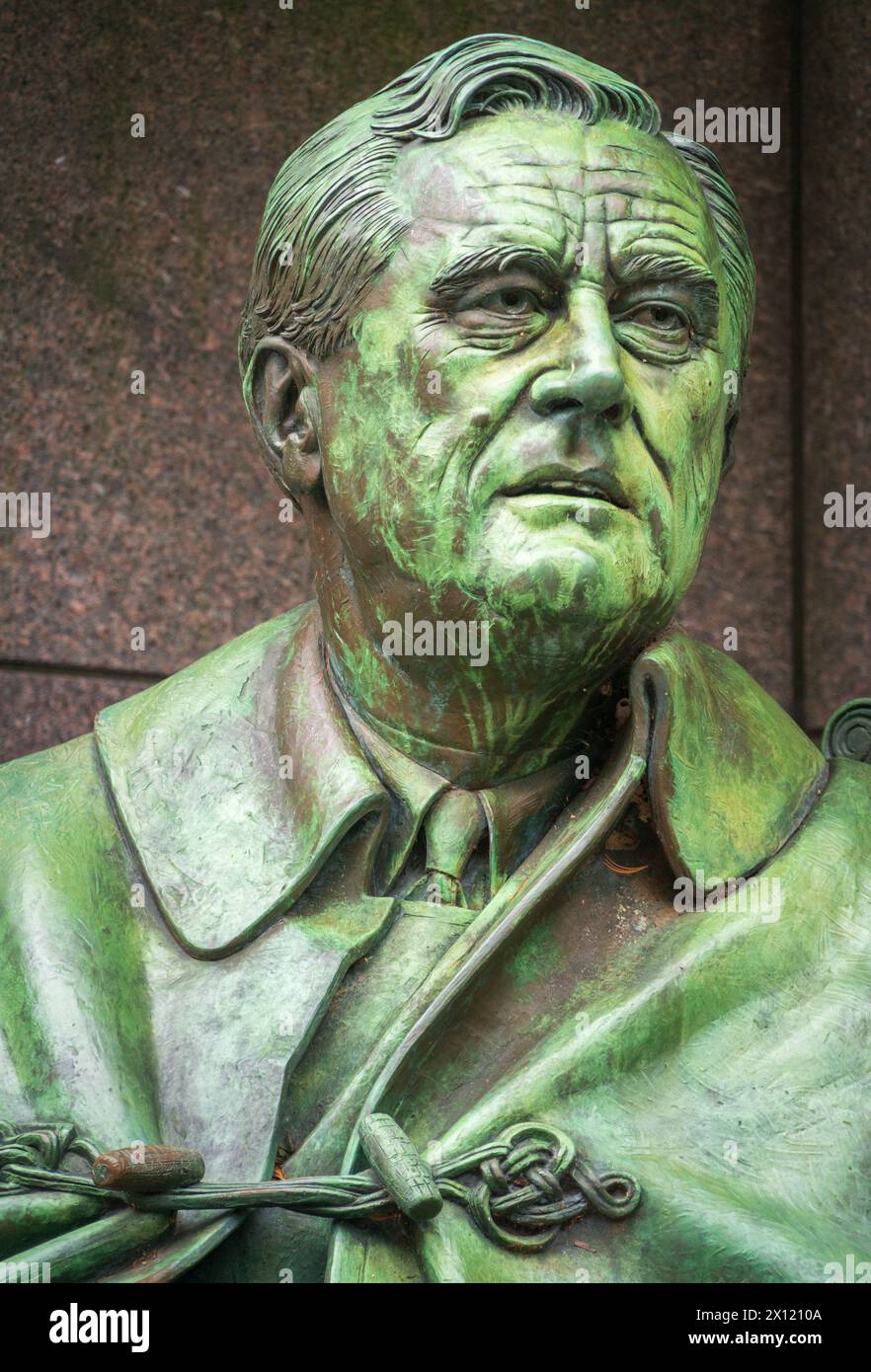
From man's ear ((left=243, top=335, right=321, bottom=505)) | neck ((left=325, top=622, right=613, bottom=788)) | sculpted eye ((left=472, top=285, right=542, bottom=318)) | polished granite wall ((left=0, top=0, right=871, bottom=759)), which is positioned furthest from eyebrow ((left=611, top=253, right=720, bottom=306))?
polished granite wall ((left=0, top=0, right=871, bottom=759))

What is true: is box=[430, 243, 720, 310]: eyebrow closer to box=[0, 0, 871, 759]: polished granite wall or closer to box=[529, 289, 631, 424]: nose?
box=[529, 289, 631, 424]: nose

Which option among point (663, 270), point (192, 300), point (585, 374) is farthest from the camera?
point (192, 300)

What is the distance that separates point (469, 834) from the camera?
4418 mm

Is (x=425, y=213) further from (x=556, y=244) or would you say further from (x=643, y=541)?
(x=643, y=541)

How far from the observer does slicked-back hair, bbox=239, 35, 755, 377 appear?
4.38 m

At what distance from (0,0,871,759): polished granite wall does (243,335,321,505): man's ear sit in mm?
1062

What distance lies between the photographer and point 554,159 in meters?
4.36

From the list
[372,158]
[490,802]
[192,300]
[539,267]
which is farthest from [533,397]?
[192,300]

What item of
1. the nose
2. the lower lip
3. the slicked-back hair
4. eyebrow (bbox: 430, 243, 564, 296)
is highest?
the slicked-back hair

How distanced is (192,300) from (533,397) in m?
1.58

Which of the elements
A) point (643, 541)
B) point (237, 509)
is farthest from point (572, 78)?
point (237, 509)

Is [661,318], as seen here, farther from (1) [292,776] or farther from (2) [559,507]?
(1) [292,776]

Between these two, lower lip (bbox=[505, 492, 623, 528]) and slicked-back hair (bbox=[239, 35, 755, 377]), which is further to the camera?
slicked-back hair (bbox=[239, 35, 755, 377])

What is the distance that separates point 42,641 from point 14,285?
624mm
